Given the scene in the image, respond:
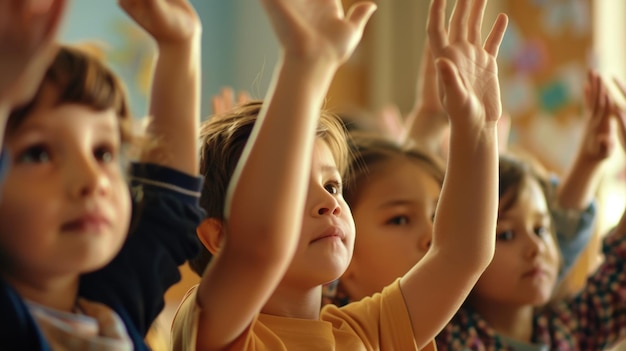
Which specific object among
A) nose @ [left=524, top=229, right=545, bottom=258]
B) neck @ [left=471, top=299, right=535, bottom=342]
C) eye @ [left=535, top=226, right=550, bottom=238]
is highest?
nose @ [left=524, top=229, right=545, bottom=258]

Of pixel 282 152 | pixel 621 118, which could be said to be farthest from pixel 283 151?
pixel 621 118

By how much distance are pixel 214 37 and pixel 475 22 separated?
2312 millimetres

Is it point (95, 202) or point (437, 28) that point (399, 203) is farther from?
point (95, 202)

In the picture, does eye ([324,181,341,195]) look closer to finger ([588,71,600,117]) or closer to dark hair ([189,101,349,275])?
dark hair ([189,101,349,275])

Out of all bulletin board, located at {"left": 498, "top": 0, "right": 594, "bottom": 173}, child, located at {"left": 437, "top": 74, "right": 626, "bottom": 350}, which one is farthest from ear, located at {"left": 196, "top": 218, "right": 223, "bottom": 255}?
bulletin board, located at {"left": 498, "top": 0, "right": 594, "bottom": 173}

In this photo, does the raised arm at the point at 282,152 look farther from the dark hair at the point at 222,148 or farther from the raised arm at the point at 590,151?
the raised arm at the point at 590,151

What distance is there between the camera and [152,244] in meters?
0.52

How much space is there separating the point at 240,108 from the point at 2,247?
0.88ft

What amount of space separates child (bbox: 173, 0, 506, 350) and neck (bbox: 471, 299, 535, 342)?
1.03 feet

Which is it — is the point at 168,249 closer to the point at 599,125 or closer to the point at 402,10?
the point at 599,125

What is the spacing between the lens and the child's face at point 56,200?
1.36 feet

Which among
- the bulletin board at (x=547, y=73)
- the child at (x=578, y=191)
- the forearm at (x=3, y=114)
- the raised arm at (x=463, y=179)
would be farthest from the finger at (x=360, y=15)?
the bulletin board at (x=547, y=73)

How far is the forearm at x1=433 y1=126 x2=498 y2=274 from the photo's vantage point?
0.64 metres

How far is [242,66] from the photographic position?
2883 mm
